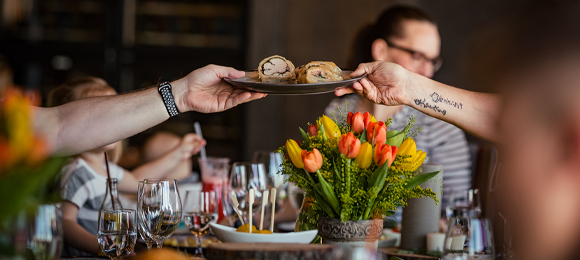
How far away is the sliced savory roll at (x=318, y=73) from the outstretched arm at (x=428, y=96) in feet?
0.18

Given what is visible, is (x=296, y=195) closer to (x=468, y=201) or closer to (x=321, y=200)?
(x=468, y=201)

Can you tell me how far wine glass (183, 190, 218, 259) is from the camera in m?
1.28

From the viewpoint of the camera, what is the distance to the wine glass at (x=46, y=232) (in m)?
0.64

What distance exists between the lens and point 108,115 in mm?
1370

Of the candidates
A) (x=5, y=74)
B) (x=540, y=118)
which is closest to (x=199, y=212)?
(x=540, y=118)

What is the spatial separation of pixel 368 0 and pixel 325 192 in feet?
10.9

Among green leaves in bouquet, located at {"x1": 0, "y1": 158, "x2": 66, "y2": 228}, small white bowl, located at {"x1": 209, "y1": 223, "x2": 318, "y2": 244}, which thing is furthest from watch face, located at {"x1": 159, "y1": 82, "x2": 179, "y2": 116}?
green leaves in bouquet, located at {"x1": 0, "y1": 158, "x2": 66, "y2": 228}

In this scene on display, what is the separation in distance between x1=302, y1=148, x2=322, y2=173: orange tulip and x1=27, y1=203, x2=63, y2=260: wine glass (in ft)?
1.34

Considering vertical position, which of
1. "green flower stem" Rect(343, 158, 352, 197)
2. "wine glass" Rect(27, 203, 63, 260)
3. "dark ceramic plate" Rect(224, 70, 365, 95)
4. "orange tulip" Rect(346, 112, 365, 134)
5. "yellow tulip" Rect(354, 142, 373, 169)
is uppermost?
"dark ceramic plate" Rect(224, 70, 365, 95)

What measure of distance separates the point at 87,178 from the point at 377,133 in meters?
1.18

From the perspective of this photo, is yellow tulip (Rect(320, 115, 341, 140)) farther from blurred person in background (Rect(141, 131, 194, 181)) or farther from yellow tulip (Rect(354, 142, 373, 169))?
blurred person in background (Rect(141, 131, 194, 181))

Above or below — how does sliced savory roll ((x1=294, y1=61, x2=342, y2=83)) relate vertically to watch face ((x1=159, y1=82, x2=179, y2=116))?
above

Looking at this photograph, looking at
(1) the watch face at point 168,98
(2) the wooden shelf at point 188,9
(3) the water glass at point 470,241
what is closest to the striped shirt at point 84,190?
(1) the watch face at point 168,98

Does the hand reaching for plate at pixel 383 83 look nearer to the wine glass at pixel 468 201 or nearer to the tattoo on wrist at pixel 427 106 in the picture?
the tattoo on wrist at pixel 427 106
